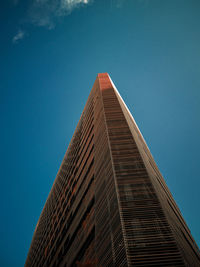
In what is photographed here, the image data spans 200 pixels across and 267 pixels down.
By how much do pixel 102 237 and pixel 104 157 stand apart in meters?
4.00

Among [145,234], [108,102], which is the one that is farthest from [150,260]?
[108,102]

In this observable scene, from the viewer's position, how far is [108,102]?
15438 millimetres

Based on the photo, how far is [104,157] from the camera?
977 centimetres

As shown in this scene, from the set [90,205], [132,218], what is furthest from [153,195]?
[90,205]

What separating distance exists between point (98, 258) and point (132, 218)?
1.85 m

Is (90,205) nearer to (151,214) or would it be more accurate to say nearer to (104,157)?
(104,157)

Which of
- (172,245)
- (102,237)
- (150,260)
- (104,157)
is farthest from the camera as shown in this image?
(104,157)

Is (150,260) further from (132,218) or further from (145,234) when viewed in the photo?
(132,218)

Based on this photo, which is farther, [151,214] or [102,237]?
[102,237]

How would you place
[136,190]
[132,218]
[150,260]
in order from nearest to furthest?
[150,260], [132,218], [136,190]

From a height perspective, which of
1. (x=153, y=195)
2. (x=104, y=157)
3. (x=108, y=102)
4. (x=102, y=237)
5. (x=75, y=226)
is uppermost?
(x=108, y=102)

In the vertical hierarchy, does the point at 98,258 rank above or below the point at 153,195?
below

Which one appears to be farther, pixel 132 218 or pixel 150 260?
pixel 132 218

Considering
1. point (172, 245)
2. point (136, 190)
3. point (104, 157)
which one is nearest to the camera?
point (172, 245)
